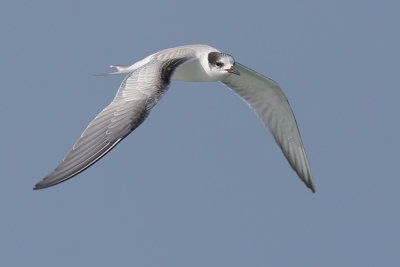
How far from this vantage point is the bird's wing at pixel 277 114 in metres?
14.1

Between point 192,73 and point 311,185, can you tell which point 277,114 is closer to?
point 311,185

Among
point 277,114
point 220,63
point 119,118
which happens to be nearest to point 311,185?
point 277,114

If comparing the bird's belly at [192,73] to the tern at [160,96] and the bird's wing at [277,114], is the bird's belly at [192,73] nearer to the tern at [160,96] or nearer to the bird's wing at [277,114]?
the tern at [160,96]

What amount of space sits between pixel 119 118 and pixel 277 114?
15.0 feet

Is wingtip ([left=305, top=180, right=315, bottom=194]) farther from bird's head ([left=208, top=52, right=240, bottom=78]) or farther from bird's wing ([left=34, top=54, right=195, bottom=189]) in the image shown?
bird's wing ([left=34, top=54, right=195, bottom=189])

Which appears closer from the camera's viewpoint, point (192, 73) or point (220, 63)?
point (220, 63)

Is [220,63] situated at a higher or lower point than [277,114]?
higher

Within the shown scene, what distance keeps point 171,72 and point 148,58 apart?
1.78 m

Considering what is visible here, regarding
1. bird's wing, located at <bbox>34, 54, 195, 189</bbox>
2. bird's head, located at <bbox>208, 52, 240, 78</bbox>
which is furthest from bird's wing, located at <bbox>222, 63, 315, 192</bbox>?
bird's wing, located at <bbox>34, 54, 195, 189</bbox>

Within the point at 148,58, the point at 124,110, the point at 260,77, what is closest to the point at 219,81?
the point at 260,77

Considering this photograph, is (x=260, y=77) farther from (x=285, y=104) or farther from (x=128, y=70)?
(x=128, y=70)

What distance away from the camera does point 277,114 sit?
14.3 meters

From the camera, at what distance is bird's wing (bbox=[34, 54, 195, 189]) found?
9.59m

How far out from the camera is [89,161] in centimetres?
968
